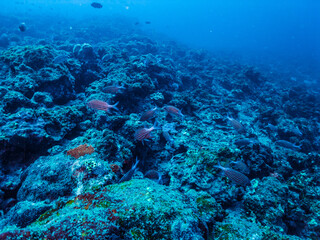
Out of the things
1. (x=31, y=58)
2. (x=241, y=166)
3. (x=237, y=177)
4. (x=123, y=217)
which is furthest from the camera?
(x=31, y=58)

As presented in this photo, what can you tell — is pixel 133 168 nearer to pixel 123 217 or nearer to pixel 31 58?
pixel 123 217

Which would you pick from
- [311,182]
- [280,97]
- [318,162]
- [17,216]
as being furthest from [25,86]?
[280,97]

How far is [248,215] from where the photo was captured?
309 centimetres

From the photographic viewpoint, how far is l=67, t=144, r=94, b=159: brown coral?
3145 mm

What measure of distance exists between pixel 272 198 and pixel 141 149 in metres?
3.04

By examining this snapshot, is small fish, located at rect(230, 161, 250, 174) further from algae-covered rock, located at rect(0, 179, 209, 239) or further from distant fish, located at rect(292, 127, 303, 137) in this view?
distant fish, located at rect(292, 127, 303, 137)

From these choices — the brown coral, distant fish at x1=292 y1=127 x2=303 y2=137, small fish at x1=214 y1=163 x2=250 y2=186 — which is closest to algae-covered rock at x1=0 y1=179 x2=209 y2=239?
the brown coral

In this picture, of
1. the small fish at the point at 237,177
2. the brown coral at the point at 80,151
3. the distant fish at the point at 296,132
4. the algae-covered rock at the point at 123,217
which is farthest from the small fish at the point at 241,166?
the distant fish at the point at 296,132

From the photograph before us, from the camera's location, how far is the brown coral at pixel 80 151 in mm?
3145

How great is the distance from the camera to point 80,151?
323 cm

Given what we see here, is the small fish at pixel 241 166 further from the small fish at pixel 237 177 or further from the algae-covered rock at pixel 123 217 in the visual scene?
the algae-covered rock at pixel 123 217

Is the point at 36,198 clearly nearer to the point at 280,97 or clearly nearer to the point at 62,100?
the point at 62,100

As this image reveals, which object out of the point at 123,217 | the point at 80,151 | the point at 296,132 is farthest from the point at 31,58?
the point at 296,132

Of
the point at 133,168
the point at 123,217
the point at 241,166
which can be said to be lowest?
the point at 133,168
